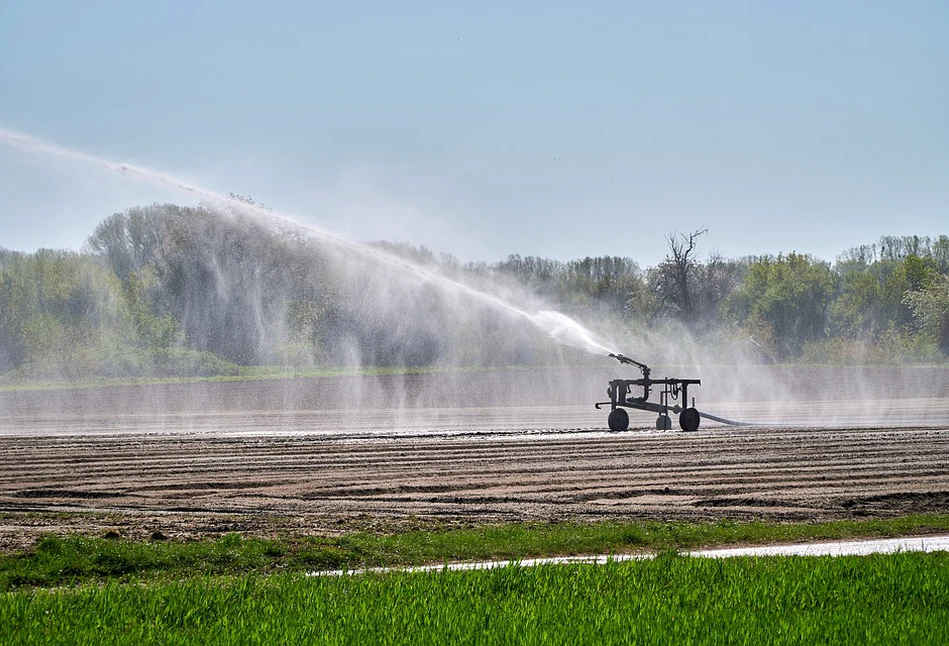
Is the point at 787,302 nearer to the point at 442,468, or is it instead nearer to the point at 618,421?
the point at 618,421

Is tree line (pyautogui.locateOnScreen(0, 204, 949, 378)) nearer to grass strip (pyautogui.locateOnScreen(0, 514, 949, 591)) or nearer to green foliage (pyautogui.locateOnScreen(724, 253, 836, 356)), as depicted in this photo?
green foliage (pyautogui.locateOnScreen(724, 253, 836, 356))

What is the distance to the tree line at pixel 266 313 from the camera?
7612 centimetres

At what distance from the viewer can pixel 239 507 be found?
21516 millimetres

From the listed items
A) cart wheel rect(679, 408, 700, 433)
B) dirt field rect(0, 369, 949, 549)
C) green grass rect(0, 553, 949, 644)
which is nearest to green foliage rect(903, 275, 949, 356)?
dirt field rect(0, 369, 949, 549)

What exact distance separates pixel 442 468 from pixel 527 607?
17.0m

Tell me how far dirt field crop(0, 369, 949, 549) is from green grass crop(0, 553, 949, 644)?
5404mm

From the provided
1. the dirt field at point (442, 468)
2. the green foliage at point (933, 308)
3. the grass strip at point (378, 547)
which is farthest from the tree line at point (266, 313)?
the grass strip at point (378, 547)

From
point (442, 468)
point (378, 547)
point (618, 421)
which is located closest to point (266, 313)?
point (618, 421)

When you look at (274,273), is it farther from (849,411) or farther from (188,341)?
(849,411)

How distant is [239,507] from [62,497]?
13.7ft

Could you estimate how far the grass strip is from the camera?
14602 millimetres

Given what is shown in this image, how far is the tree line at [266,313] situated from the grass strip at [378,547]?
1711 inches

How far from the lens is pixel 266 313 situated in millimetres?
81625

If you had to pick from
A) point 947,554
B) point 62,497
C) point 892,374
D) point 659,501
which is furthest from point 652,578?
point 892,374
